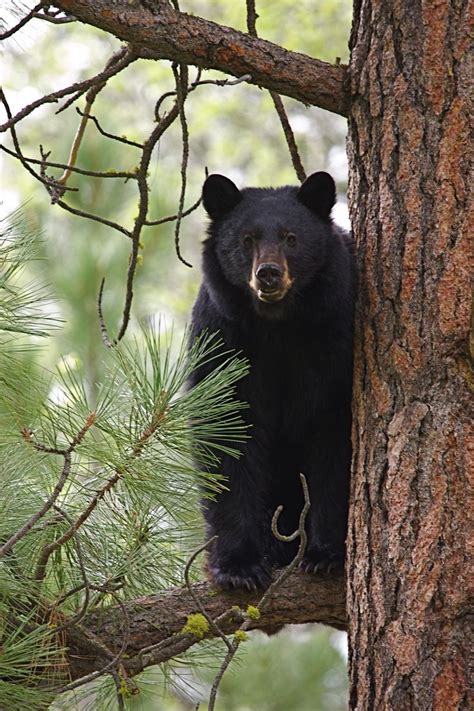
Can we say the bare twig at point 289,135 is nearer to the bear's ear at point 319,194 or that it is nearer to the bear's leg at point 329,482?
the bear's ear at point 319,194

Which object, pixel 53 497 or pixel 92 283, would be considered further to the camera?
pixel 92 283

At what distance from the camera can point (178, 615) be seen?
3.65m

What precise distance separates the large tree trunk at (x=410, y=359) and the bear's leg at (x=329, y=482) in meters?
0.61

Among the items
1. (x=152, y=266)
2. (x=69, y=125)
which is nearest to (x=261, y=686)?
(x=152, y=266)

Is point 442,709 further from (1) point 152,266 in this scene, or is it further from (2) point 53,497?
(1) point 152,266

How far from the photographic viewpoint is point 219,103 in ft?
45.5

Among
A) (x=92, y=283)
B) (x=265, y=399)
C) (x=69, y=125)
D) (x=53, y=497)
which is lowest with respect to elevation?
(x=53, y=497)

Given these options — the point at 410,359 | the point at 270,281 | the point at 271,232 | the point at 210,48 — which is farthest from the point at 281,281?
the point at 210,48

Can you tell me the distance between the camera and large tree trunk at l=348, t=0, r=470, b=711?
302 centimetres

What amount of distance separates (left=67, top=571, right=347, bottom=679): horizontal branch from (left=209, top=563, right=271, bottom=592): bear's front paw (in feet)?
0.13

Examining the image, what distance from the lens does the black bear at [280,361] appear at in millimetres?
4051

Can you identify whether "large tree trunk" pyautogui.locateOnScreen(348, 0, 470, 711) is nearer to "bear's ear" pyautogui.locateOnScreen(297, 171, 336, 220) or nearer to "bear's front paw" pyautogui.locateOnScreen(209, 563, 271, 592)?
"bear's ear" pyautogui.locateOnScreen(297, 171, 336, 220)

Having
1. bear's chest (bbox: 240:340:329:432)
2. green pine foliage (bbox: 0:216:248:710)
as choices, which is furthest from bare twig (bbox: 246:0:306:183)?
green pine foliage (bbox: 0:216:248:710)

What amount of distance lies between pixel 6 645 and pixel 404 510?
48.6 inches
